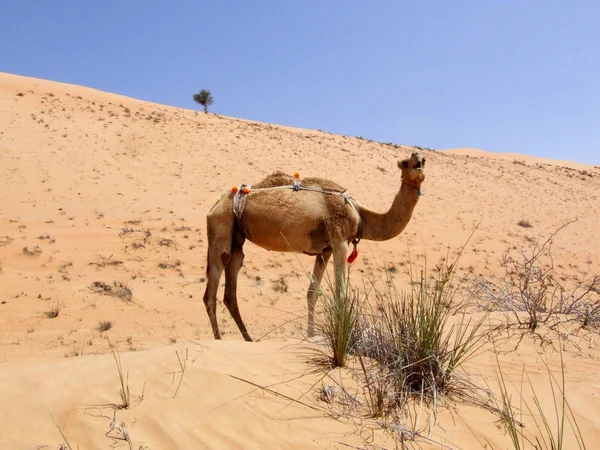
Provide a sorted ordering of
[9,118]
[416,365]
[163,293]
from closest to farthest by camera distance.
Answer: [416,365] < [163,293] < [9,118]

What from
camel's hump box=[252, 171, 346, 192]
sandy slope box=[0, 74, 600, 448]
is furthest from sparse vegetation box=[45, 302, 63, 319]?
camel's hump box=[252, 171, 346, 192]

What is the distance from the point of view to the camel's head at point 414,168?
5.57 metres

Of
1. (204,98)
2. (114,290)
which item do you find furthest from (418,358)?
(204,98)

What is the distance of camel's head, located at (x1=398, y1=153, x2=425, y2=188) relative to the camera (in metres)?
5.57

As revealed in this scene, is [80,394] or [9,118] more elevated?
[9,118]

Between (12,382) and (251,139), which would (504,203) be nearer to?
(251,139)

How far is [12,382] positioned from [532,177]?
34.0 m

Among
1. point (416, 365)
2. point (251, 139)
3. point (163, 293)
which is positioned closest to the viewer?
point (416, 365)

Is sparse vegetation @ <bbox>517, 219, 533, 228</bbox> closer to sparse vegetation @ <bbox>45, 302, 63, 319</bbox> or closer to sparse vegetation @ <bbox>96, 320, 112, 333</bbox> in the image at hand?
sparse vegetation @ <bbox>96, 320, 112, 333</bbox>

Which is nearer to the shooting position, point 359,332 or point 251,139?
point 359,332

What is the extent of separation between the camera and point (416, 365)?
3.21 meters

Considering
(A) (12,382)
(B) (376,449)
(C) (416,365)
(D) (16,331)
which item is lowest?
(D) (16,331)

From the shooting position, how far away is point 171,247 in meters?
13.1

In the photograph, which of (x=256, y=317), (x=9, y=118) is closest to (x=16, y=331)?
(x=256, y=317)
